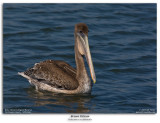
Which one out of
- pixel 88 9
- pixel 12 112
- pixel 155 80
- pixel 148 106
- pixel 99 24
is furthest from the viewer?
pixel 88 9

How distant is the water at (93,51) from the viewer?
33.1 ft

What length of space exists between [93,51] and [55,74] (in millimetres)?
3449

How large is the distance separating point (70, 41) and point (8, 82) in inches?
145

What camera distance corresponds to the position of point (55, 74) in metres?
10.5

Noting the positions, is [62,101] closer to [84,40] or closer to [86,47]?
[86,47]

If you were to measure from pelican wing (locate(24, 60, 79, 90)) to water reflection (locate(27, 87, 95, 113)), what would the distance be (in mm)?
262

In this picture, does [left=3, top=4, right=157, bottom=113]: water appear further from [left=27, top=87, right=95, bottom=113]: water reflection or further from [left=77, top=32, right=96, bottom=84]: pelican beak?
[left=77, top=32, right=96, bottom=84]: pelican beak

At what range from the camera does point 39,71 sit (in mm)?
10828

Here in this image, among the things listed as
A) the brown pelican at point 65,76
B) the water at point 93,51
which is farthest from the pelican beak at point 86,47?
the water at point 93,51

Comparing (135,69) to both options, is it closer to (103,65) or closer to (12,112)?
(103,65)

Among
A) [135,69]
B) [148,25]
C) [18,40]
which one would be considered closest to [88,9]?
[148,25]

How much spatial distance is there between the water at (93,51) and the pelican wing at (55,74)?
11.8 inches

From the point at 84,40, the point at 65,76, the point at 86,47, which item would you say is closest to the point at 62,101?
the point at 65,76

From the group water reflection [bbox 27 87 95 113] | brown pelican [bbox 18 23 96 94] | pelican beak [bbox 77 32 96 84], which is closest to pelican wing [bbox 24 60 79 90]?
brown pelican [bbox 18 23 96 94]
